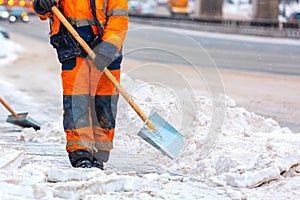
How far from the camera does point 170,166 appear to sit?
18.9ft

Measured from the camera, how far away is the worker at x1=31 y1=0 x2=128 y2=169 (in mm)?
5387

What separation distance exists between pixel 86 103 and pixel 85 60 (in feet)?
1.00

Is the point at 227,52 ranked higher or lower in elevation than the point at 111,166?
lower

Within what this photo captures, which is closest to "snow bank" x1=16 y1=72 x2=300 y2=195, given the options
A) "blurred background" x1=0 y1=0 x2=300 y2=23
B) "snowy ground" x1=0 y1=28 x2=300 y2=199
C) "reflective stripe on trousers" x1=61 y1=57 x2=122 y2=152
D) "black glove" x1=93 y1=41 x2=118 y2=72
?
"snowy ground" x1=0 y1=28 x2=300 y2=199

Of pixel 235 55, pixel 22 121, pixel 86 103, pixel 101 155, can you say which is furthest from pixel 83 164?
pixel 235 55

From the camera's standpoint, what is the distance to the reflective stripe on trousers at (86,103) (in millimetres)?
5410

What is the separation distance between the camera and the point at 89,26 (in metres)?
5.46

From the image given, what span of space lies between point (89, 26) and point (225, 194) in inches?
67.1

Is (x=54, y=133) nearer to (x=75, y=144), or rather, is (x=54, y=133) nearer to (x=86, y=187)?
(x=75, y=144)

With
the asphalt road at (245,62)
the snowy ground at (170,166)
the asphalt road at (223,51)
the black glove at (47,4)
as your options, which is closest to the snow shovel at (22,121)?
the snowy ground at (170,166)

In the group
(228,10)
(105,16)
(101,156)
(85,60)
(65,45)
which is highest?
(105,16)

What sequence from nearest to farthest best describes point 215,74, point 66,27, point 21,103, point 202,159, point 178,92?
1. point 66,27
2. point 202,159
3. point 178,92
4. point 21,103
5. point 215,74

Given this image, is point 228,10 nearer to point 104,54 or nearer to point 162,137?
point 162,137

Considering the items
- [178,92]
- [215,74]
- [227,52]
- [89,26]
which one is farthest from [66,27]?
[227,52]
